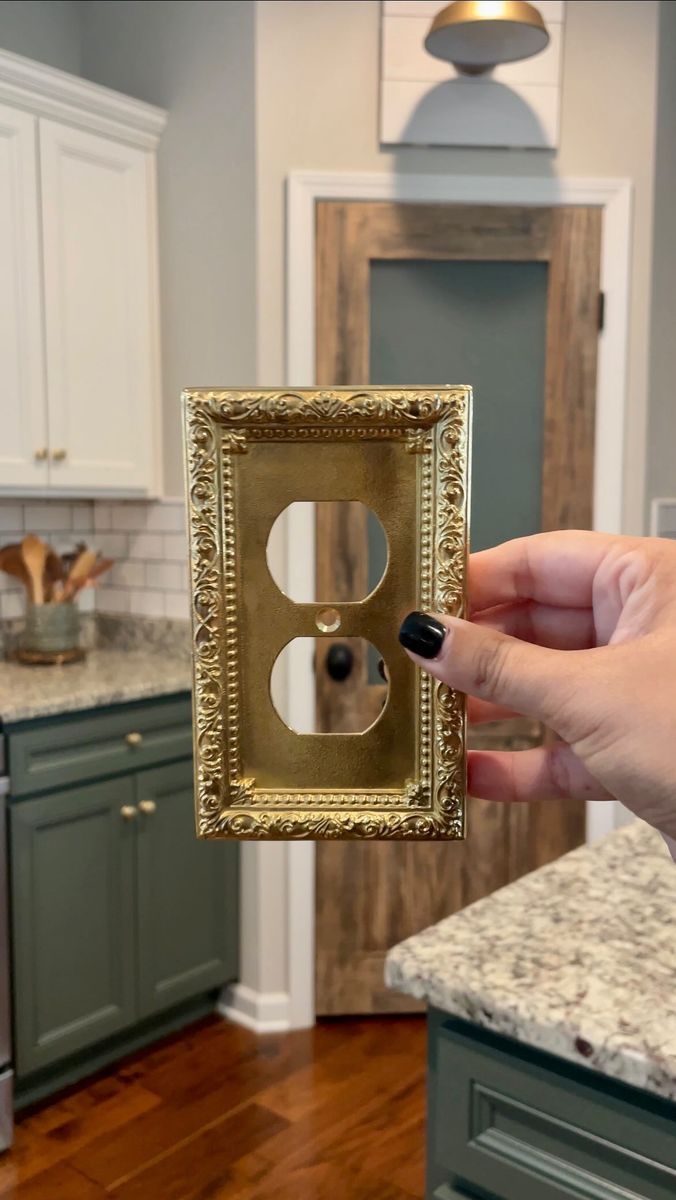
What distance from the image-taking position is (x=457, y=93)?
2.41 metres

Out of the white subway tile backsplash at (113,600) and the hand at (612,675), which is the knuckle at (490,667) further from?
the white subway tile backsplash at (113,600)

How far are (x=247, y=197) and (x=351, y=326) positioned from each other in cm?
42

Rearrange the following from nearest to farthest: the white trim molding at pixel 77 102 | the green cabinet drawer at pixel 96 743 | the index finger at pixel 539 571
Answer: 1. the index finger at pixel 539 571
2. the green cabinet drawer at pixel 96 743
3. the white trim molding at pixel 77 102

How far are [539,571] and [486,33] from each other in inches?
70.6

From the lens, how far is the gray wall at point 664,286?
8.15 feet

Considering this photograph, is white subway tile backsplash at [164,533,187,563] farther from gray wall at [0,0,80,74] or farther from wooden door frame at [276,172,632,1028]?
gray wall at [0,0,80,74]

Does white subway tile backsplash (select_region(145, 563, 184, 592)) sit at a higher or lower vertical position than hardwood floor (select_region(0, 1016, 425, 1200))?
higher

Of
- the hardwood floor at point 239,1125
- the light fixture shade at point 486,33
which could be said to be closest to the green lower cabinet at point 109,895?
the hardwood floor at point 239,1125

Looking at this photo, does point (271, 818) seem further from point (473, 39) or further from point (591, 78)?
point (591, 78)

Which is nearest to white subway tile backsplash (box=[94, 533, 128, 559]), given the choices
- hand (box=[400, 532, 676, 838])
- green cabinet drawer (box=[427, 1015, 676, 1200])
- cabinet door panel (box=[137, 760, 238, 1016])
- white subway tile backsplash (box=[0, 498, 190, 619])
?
white subway tile backsplash (box=[0, 498, 190, 619])

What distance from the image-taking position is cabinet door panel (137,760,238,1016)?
8.01 feet

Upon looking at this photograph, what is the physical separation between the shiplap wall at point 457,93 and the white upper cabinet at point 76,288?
658mm

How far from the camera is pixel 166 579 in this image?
110 inches

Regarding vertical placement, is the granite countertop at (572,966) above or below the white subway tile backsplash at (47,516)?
below
